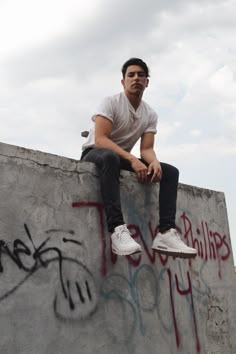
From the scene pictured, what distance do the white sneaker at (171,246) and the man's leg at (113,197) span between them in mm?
425

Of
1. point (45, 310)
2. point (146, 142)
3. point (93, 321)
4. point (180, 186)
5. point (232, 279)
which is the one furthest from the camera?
point (232, 279)

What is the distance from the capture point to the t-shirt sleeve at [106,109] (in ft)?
12.9

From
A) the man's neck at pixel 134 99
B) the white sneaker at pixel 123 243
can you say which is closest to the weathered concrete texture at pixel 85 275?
the white sneaker at pixel 123 243

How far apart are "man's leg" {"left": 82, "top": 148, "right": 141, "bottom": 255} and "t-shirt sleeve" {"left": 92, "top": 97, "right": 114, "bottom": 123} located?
1.08 feet

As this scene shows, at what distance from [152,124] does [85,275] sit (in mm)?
1572

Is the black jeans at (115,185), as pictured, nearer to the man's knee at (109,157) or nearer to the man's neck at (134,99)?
the man's knee at (109,157)

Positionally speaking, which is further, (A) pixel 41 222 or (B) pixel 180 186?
(B) pixel 180 186

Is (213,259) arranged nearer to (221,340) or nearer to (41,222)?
(221,340)

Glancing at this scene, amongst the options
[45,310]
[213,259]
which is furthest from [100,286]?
[213,259]

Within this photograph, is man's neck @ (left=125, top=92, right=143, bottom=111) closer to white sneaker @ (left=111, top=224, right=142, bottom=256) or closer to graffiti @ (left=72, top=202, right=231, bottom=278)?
graffiti @ (left=72, top=202, right=231, bottom=278)

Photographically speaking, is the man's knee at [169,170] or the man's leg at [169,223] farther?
the man's knee at [169,170]

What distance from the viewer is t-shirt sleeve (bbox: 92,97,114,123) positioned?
3.94 m

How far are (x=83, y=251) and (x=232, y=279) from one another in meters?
2.31

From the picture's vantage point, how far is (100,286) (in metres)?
3.58
